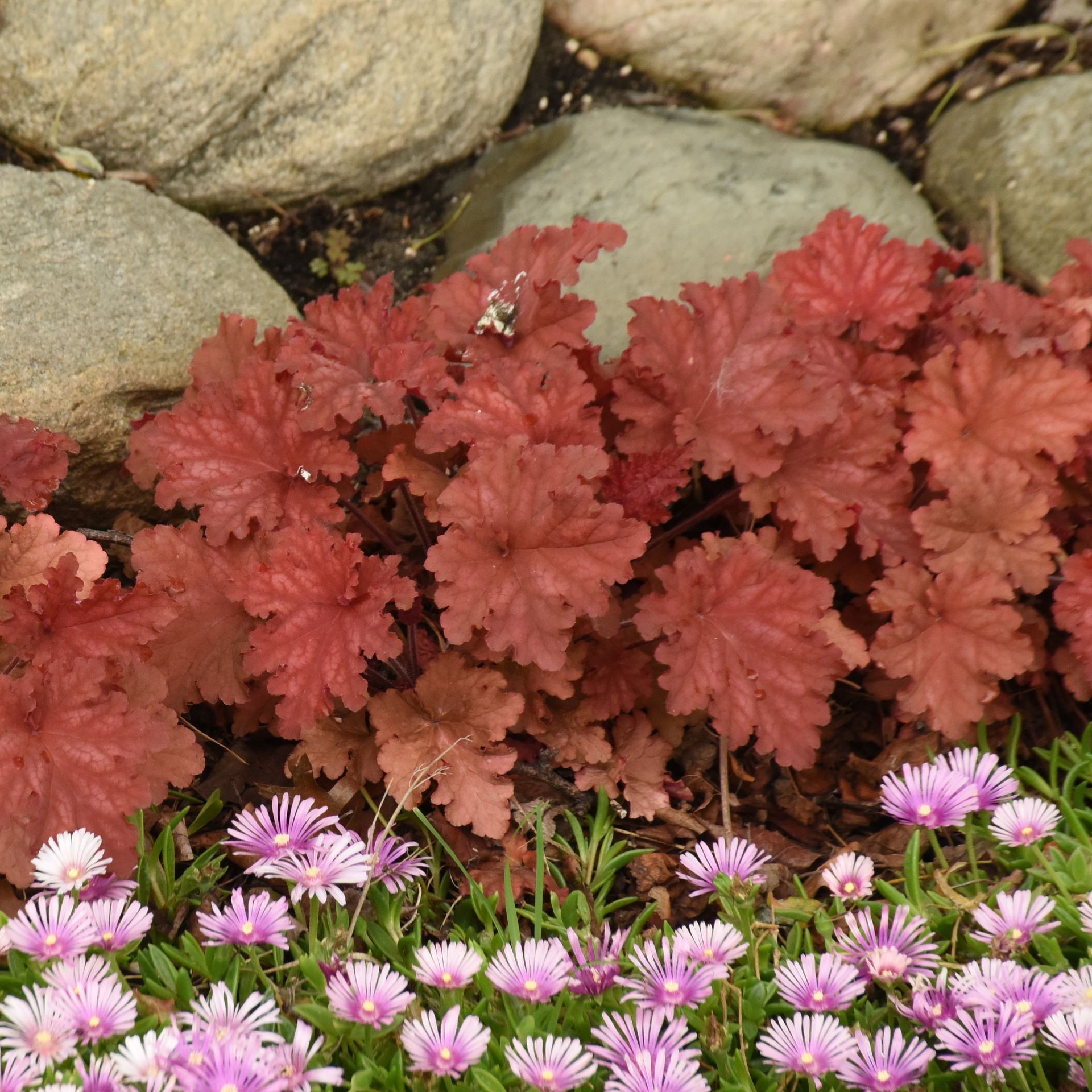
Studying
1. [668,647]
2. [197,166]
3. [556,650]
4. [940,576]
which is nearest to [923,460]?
[940,576]

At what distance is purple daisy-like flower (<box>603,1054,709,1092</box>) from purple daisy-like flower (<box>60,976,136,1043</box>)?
0.66m

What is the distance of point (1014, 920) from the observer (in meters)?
1.71

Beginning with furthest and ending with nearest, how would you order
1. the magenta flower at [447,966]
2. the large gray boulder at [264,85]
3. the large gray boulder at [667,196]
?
the large gray boulder at [667,196] < the large gray boulder at [264,85] < the magenta flower at [447,966]

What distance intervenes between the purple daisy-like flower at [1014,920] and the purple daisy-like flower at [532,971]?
2.15ft

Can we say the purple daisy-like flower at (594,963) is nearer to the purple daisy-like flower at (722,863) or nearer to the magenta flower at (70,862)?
the purple daisy-like flower at (722,863)

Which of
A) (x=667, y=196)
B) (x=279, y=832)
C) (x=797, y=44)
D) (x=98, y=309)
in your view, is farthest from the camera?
(x=797, y=44)

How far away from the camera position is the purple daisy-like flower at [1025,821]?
1.85m

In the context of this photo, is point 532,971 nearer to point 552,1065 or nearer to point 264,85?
point 552,1065

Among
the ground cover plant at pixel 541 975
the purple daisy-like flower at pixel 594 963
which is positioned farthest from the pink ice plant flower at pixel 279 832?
the purple daisy-like flower at pixel 594 963

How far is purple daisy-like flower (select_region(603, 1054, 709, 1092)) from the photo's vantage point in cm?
147

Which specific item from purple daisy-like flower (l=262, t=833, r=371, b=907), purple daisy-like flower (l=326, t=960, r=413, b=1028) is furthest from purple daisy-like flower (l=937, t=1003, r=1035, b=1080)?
purple daisy-like flower (l=262, t=833, r=371, b=907)

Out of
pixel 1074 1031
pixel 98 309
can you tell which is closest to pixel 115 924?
pixel 1074 1031

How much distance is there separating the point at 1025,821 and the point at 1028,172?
237cm

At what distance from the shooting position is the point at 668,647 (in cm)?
215
